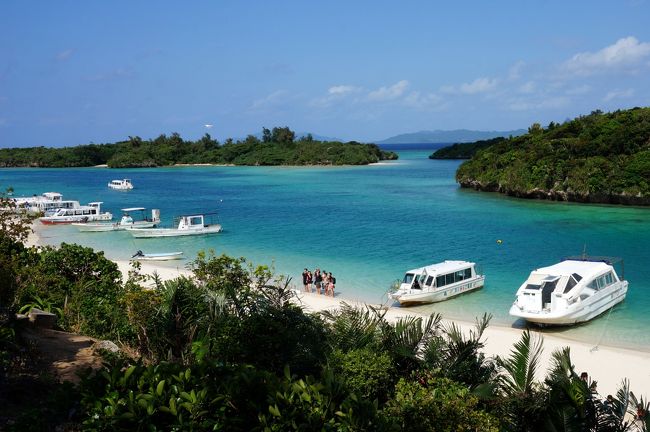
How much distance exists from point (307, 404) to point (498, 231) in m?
36.4

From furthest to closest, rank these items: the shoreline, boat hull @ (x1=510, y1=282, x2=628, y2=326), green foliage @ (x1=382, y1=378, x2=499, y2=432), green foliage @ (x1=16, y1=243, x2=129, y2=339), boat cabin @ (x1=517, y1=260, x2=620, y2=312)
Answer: boat cabin @ (x1=517, y1=260, x2=620, y2=312) < boat hull @ (x1=510, y1=282, x2=628, y2=326) < the shoreline < green foliage @ (x1=16, y1=243, x2=129, y2=339) < green foliage @ (x1=382, y1=378, x2=499, y2=432)

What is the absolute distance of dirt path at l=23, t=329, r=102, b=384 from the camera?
10.0 metres

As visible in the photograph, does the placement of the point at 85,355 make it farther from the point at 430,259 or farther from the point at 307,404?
the point at 430,259

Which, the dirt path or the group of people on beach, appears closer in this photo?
the dirt path

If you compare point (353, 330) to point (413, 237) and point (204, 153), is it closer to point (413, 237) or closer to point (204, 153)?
point (413, 237)

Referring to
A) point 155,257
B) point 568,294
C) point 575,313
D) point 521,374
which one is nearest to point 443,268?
point 568,294

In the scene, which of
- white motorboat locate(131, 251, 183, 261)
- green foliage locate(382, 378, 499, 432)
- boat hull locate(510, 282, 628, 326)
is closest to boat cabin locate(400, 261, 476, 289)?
boat hull locate(510, 282, 628, 326)

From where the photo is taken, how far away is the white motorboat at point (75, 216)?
49.6m

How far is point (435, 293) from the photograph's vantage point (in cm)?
2348

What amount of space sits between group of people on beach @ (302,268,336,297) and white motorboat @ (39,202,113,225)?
100 ft

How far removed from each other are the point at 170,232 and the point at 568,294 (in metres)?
30.3

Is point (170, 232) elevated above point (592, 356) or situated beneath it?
elevated above

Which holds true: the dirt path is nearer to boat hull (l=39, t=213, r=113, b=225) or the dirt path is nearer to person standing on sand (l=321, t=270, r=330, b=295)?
person standing on sand (l=321, t=270, r=330, b=295)

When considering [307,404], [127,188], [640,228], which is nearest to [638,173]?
[640,228]
